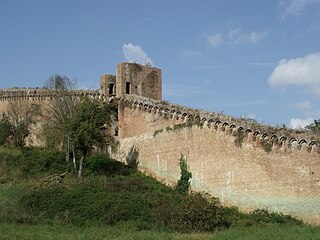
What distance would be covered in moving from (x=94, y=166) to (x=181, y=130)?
6330 mm

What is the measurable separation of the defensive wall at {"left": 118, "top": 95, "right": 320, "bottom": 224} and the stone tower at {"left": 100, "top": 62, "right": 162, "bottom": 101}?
3.57m

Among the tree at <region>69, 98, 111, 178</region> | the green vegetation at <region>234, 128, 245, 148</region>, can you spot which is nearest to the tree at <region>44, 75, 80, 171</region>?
the tree at <region>69, 98, 111, 178</region>

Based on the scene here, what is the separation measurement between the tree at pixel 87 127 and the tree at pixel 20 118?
8.83 m

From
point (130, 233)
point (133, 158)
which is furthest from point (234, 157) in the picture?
point (133, 158)

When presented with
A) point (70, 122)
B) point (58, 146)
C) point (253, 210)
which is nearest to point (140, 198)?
point (253, 210)

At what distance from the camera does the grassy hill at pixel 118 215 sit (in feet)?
58.7

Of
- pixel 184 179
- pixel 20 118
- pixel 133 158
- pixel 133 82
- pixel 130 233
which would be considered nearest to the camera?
pixel 130 233

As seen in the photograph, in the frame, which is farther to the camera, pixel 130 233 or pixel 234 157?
pixel 234 157

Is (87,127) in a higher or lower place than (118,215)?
higher

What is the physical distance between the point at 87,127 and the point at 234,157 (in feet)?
29.2

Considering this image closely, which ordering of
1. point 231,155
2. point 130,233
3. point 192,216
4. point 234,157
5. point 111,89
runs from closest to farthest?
point 130,233, point 192,216, point 234,157, point 231,155, point 111,89

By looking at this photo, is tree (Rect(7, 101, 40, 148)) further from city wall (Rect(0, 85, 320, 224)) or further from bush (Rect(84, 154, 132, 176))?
city wall (Rect(0, 85, 320, 224))

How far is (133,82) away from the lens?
3650 centimetres

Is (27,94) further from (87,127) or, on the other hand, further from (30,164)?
(87,127)
